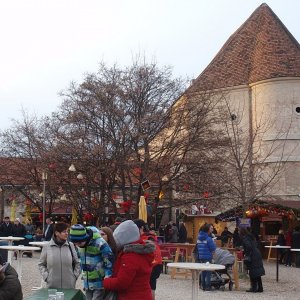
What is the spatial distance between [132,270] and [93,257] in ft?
3.24

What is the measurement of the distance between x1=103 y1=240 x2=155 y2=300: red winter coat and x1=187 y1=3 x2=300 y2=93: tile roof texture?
34.5 meters

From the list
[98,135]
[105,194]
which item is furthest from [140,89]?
[105,194]

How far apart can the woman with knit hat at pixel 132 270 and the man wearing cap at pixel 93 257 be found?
50 cm

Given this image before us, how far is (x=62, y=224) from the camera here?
8.20 meters

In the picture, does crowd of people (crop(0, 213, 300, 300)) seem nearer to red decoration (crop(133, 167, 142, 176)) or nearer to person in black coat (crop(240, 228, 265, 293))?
person in black coat (crop(240, 228, 265, 293))

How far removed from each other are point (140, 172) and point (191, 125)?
10.0ft

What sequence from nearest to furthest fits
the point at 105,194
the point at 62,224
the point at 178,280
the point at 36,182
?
the point at 62,224 → the point at 178,280 → the point at 105,194 → the point at 36,182

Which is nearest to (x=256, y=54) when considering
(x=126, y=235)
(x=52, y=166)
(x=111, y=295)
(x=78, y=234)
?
(x=52, y=166)

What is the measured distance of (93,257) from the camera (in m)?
6.64

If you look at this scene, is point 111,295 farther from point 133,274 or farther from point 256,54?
point 256,54

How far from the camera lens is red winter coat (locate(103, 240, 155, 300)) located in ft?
18.9

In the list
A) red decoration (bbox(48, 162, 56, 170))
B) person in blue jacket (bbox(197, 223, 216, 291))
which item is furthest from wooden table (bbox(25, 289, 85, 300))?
red decoration (bbox(48, 162, 56, 170))

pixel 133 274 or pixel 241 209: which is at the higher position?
pixel 241 209

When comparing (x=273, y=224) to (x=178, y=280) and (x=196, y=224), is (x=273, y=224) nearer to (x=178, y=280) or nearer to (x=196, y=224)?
(x=196, y=224)
